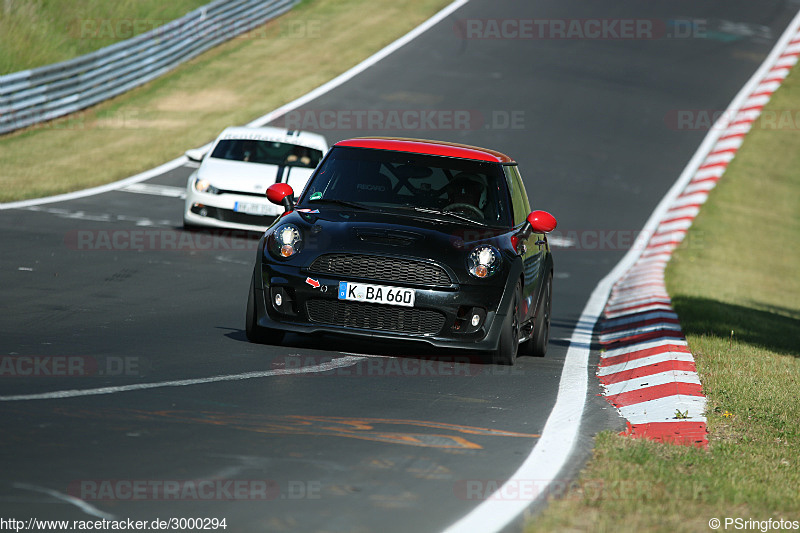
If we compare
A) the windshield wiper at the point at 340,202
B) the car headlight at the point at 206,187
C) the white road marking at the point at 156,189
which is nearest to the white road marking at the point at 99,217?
the car headlight at the point at 206,187

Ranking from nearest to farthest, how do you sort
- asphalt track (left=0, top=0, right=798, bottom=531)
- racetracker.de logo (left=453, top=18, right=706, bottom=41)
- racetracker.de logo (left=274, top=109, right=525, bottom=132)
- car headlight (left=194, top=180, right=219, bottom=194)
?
1. asphalt track (left=0, top=0, right=798, bottom=531)
2. car headlight (left=194, top=180, right=219, bottom=194)
3. racetracker.de logo (left=274, top=109, right=525, bottom=132)
4. racetracker.de logo (left=453, top=18, right=706, bottom=41)

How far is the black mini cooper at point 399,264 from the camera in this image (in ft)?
28.3

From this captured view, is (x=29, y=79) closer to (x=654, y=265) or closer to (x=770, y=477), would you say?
(x=654, y=265)

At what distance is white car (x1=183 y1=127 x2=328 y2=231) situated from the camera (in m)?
16.7

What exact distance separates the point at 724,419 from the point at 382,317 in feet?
7.96

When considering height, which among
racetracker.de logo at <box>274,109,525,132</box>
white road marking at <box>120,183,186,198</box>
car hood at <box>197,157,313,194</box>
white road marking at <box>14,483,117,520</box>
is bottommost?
white road marking at <box>120,183,186,198</box>

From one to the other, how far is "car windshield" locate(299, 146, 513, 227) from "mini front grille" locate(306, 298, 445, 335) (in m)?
1.04

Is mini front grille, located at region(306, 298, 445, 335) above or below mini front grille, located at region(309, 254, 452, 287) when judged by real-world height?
below

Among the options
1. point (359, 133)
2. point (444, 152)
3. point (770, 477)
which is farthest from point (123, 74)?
point (770, 477)

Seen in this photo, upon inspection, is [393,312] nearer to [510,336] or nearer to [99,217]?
[510,336]

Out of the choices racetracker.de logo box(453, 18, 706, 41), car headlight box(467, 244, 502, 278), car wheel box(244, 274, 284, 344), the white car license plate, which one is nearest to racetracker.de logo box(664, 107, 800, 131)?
racetracker.de logo box(453, 18, 706, 41)

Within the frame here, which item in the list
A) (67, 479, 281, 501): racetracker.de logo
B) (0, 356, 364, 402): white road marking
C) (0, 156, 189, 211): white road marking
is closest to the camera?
(67, 479, 281, 501): racetracker.de logo

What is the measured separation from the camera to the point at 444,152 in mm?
9984

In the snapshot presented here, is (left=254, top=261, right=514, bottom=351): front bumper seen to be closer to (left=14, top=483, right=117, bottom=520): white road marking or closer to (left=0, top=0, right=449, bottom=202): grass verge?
(left=14, top=483, right=117, bottom=520): white road marking
